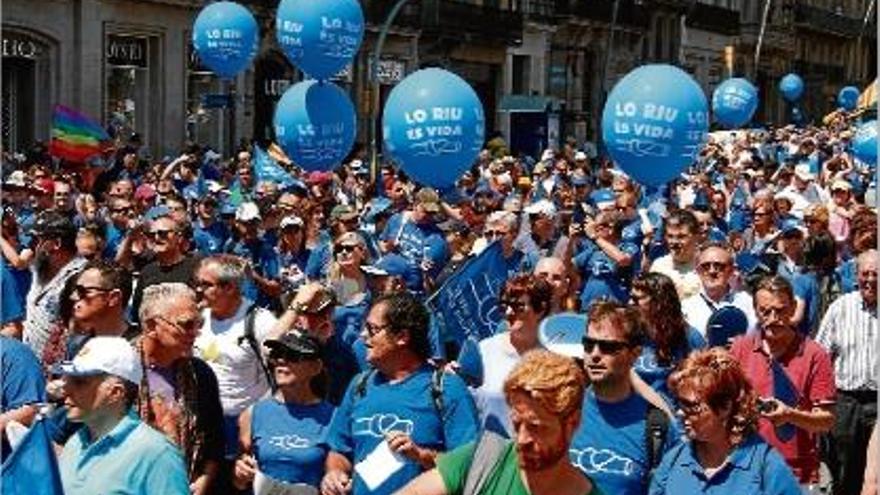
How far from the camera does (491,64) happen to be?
Answer: 46.0 meters

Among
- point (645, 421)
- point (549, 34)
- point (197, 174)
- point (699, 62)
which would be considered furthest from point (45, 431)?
point (699, 62)

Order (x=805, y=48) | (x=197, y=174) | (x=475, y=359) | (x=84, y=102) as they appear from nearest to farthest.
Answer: (x=475, y=359)
(x=197, y=174)
(x=84, y=102)
(x=805, y=48)

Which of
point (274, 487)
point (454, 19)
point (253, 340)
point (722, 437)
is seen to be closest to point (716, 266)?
point (253, 340)

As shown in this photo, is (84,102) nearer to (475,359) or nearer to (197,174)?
(197,174)

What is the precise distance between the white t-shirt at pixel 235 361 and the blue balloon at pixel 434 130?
12.9 feet

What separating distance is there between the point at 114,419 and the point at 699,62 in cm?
5834

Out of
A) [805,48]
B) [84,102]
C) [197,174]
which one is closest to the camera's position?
[197,174]

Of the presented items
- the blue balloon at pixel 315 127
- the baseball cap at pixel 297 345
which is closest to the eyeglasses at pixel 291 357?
the baseball cap at pixel 297 345

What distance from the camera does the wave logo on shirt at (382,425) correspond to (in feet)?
17.8

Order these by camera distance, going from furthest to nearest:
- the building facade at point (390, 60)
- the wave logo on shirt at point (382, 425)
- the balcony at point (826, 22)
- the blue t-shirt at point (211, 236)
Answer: the balcony at point (826, 22)
the building facade at point (390, 60)
the blue t-shirt at point (211, 236)
the wave logo on shirt at point (382, 425)

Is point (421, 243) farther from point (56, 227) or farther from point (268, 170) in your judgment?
point (268, 170)

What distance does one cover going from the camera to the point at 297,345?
5762 mm

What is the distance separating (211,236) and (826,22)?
225 feet

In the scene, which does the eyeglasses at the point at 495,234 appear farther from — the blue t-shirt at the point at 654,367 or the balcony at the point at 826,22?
the balcony at the point at 826,22
